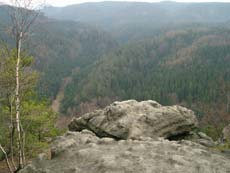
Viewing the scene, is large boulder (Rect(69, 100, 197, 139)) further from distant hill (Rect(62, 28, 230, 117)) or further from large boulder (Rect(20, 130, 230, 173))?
distant hill (Rect(62, 28, 230, 117))

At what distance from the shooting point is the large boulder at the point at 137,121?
2214cm

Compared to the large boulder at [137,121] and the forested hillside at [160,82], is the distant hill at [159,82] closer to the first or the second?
the forested hillside at [160,82]

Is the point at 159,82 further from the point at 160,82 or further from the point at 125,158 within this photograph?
the point at 125,158

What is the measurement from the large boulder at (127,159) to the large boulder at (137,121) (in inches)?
374

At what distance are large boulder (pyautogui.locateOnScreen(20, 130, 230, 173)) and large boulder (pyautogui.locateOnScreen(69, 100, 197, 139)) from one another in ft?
31.2

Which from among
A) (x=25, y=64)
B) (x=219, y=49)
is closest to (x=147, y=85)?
(x=219, y=49)

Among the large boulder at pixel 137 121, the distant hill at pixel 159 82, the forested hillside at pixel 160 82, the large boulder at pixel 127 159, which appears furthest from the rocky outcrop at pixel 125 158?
the distant hill at pixel 159 82

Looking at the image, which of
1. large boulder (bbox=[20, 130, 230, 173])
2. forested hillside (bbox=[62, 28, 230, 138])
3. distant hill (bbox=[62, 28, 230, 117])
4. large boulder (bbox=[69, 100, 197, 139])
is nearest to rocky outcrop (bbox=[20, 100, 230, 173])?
large boulder (bbox=[20, 130, 230, 173])

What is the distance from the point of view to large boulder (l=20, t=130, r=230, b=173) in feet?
32.3

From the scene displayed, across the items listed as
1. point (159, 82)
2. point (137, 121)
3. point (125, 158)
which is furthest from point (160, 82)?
point (125, 158)

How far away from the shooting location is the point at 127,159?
10383 mm

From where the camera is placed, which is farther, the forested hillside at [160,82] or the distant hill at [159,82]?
the distant hill at [159,82]

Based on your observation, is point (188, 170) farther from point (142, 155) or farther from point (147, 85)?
point (147, 85)

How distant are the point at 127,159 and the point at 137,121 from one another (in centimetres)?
1283
